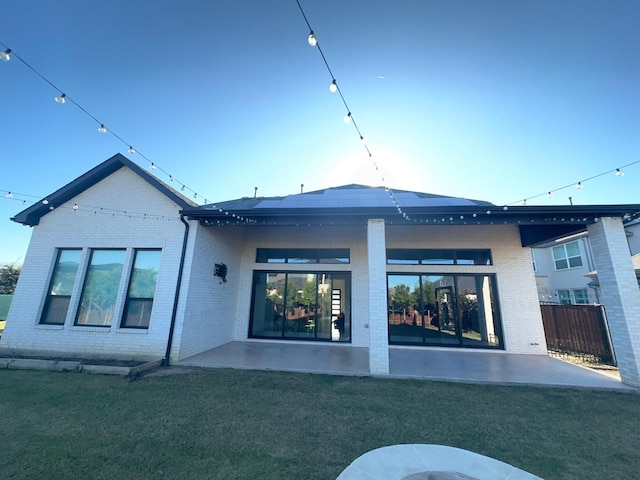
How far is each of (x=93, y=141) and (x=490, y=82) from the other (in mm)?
9229

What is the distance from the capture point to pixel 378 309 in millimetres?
5555

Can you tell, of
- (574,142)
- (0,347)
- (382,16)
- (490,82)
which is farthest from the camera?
(0,347)

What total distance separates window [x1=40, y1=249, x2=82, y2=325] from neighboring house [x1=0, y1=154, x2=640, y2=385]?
30mm

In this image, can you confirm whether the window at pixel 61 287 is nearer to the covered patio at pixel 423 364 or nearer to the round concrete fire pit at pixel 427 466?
the covered patio at pixel 423 364

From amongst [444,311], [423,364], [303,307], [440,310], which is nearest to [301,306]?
[303,307]

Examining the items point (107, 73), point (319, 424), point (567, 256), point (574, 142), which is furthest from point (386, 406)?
point (567, 256)

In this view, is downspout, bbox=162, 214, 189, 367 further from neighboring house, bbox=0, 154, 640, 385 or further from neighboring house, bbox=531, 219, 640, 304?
neighboring house, bbox=531, 219, 640, 304

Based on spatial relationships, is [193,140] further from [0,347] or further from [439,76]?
[0,347]

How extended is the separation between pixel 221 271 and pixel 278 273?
2.01 m

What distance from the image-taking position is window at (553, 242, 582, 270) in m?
15.0

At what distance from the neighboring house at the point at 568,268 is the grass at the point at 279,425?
13065 mm

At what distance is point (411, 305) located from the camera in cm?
827

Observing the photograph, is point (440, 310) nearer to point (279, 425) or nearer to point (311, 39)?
point (279, 425)

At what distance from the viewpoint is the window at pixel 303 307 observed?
28.2 feet
